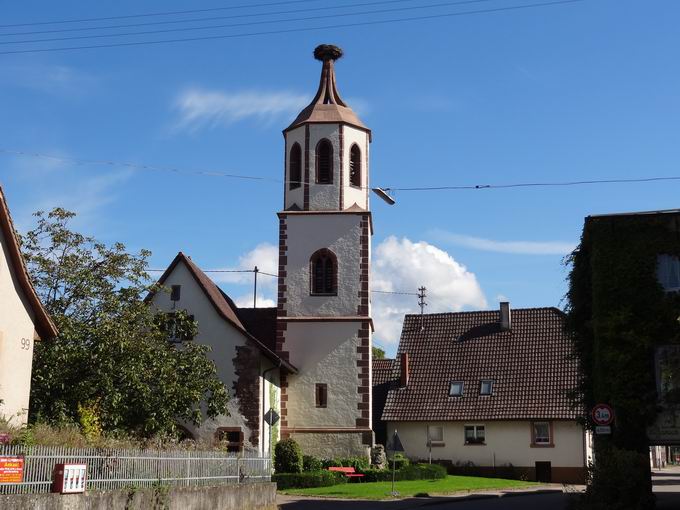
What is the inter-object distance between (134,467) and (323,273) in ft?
75.2

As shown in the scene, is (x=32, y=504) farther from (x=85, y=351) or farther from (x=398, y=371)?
(x=398, y=371)

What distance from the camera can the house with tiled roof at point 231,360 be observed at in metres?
37.4

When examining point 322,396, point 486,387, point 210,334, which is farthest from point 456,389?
point 210,334

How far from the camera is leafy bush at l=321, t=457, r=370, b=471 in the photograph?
1516 inches

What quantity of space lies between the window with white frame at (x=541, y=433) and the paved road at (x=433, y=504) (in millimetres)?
12710

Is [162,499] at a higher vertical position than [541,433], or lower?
lower

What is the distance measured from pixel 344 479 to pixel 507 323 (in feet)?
53.6

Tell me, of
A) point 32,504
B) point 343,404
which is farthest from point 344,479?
point 32,504

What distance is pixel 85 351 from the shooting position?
93.1 feet

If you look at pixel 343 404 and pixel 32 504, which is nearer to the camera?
pixel 32 504

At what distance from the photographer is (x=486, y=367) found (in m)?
47.7

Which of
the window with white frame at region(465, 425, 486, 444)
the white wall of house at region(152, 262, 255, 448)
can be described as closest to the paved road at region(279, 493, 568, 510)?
the white wall of house at region(152, 262, 255, 448)

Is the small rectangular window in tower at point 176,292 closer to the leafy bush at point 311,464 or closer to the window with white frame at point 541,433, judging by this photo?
the leafy bush at point 311,464

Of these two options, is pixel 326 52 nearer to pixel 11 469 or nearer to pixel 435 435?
pixel 435 435
